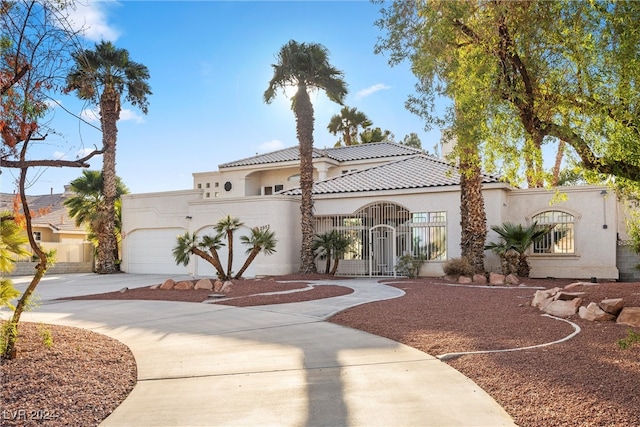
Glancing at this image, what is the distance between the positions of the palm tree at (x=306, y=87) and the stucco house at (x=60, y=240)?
12.4 metres

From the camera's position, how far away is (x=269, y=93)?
2358 centimetres

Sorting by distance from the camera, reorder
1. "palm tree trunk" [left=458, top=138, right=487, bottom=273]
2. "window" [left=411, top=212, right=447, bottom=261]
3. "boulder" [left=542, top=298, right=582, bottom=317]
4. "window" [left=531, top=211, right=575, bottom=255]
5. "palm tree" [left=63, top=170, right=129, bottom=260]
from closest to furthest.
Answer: "boulder" [left=542, top=298, right=582, bottom=317], "palm tree trunk" [left=458, top=138, right=487, bottom=273], "window" [left=531, top=211, right=575, bottom=255], "window" [left=411, top=212, right=447, bottom=261], "palm tree" [left=63, top=170, right=129, bottom=260]

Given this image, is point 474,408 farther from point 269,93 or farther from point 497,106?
point 269,93

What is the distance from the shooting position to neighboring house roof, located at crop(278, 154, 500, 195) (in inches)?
885

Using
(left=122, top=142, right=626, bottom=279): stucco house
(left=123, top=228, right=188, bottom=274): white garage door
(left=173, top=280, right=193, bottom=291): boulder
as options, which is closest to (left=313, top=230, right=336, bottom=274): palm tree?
(left=122, top=142, right=626, bottom=279): stucco house

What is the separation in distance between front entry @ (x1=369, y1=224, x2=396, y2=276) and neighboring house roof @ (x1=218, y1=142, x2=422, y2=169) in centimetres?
838

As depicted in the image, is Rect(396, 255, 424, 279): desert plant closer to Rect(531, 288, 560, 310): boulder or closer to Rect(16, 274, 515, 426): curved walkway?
Rect(531, 288, 560, 310): boulder

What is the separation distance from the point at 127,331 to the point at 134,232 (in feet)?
72.5

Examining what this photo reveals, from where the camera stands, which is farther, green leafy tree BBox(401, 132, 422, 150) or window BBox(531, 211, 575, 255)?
green leafy tree BBox(401, 132, 422, 150)

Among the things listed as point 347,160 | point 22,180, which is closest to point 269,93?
point 347,160

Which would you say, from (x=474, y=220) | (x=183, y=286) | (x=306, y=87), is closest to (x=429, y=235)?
(x=474, y=220)

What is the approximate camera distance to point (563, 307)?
10.2 metres

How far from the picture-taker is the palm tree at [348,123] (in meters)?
45.5

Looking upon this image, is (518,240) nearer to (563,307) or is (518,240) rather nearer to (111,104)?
(563,307)
